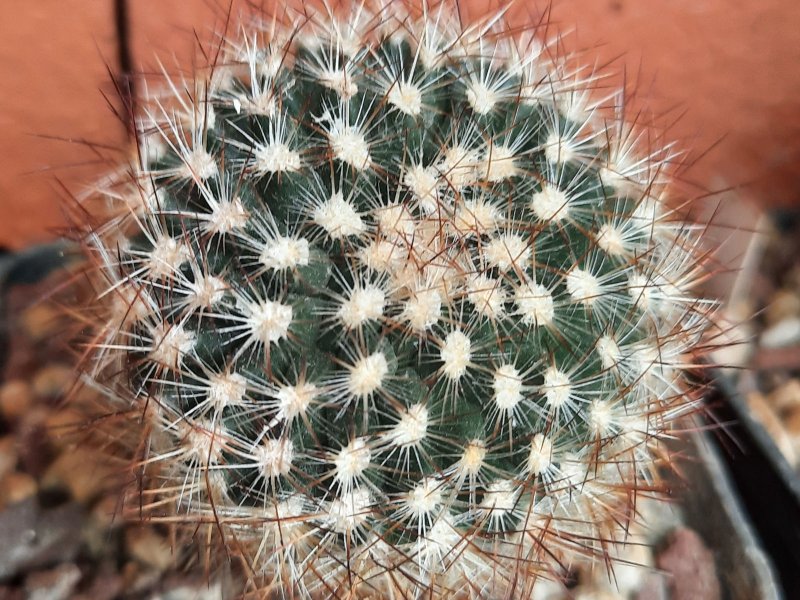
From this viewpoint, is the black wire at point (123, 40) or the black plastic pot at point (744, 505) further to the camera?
the black wire at point (123, 40)

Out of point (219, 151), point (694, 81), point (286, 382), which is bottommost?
point (286, 382)

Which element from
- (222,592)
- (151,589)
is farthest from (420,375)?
(151,589)

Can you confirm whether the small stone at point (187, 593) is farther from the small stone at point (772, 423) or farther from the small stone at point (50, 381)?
the small stone at point (772, 423)

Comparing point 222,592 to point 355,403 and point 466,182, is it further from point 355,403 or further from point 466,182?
point 466,182

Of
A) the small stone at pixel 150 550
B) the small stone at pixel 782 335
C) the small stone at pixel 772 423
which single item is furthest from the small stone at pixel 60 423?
the small stone at pixel 782 335

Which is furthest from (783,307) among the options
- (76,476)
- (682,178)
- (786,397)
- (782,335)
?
(76,476)

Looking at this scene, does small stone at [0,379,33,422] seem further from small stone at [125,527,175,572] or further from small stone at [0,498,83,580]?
small stone at [125,527,175,572]
